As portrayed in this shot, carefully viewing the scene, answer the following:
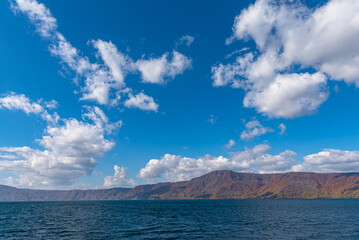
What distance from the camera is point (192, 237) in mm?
47500

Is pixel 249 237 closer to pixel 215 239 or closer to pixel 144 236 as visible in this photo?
pixel 215 239

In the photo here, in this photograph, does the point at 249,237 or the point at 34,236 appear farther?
the point at 34,236

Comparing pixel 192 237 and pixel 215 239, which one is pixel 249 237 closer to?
pixel 215 239

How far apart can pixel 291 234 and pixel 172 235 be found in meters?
28.0

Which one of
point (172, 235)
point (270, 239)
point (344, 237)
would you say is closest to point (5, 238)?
point (172, 235)

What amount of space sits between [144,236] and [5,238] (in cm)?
3181

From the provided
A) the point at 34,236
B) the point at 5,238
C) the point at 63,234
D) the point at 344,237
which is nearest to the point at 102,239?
the point at 63,234

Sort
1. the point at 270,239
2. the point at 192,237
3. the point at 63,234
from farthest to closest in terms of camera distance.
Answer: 1. the point at 63,234
2. the point at 192,237
3. the point at 270,239

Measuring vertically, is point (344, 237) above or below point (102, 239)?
below

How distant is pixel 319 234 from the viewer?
48844mm

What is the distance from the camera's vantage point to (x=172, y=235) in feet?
164

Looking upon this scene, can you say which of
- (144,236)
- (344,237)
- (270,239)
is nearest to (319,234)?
A: (344,237)

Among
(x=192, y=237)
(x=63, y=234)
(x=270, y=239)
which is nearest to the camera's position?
(x=270, y=239)

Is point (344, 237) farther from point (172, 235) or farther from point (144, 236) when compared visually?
point (144, 236)
